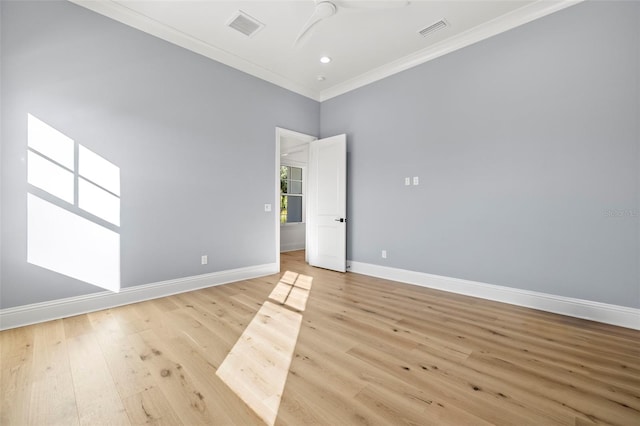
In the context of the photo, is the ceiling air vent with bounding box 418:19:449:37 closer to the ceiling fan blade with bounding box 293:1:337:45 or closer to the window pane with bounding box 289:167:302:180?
the ceiling fan blade with bounding box 293:1:337:45

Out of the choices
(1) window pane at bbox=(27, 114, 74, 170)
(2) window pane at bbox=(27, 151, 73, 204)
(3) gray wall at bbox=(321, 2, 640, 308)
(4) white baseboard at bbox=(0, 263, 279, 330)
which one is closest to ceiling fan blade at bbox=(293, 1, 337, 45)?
(3) gray wall at bbox=(321, 2, 640, 308)

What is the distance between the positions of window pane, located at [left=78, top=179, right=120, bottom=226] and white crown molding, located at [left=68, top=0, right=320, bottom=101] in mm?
1840

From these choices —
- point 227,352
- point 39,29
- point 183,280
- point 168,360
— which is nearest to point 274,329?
point 227,352

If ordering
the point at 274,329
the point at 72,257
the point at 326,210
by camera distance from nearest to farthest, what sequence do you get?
the point at 274,329, the point at 72,257, the point at 326,210

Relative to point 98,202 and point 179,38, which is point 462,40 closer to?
point 179,38

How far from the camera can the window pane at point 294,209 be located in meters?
7.22

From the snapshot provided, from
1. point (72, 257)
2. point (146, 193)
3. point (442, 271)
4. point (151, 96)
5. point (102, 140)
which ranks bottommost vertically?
point (442, 271)

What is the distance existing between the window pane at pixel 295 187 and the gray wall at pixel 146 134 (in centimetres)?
278

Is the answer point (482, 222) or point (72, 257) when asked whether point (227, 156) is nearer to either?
point (72, 257)

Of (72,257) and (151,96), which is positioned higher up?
(151,96)

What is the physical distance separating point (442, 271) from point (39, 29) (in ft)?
16.7

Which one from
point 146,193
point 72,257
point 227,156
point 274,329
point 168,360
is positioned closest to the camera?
point 168,360

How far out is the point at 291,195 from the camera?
23.8 feet

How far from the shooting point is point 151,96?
3.23m
